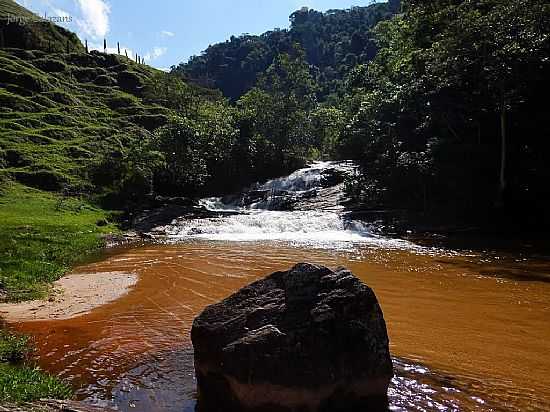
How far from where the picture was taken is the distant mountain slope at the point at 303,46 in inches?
5636

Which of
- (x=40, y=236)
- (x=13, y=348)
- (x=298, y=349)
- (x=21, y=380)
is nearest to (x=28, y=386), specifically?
(x=21, y=380)

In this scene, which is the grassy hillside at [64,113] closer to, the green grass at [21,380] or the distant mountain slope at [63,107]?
the distant mountain slope at [63,107]

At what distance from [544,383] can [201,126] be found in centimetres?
4031

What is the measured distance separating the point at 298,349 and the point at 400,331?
19.1 ft

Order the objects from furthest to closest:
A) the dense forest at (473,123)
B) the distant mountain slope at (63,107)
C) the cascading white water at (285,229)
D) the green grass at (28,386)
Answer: the distant mountain slope at (63,107), the cascading white water at (285,229), the dense forest at (473,123), the green grass at (28,386)

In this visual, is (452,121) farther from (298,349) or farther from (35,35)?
(35,35)

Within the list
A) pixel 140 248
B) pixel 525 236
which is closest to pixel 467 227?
pixel 525 236

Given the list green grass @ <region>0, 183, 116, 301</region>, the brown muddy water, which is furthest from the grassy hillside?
the brown muddy water

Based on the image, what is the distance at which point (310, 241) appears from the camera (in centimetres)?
2797

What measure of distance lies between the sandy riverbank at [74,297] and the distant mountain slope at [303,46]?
116 meters

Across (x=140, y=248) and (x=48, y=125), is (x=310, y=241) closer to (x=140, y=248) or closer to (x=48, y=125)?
(x=140, y=248)

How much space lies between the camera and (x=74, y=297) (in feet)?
49.9

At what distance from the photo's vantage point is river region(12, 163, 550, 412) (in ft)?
27.0

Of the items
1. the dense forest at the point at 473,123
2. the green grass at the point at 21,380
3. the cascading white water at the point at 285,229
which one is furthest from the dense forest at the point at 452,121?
the green grass at the point at 21,380
